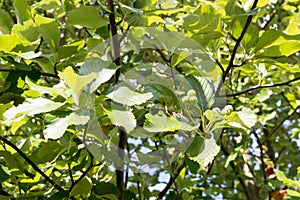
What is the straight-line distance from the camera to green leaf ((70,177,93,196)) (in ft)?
3.31

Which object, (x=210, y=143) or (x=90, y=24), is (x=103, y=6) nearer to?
(x=90, y=24)

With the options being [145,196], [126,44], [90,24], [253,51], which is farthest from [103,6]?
[145,196]

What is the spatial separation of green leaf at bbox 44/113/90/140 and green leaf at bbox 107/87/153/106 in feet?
0.19

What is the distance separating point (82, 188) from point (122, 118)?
0.37 m

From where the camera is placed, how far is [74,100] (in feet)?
2.36

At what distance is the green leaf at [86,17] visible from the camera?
0.91 m

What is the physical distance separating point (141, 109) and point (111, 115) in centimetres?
29

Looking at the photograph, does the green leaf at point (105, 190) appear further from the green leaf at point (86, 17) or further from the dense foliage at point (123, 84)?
the green leaf at point (86, 17)

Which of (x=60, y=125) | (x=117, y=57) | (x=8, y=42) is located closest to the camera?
(x=60, y=125)

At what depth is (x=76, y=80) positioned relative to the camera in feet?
2.29

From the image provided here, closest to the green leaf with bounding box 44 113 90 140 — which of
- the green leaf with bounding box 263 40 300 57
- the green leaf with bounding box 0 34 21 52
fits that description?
the green leaf with bounding box 0 34 21 52

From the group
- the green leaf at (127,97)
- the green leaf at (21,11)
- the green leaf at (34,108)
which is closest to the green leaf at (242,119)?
the green leaf at (127,97)

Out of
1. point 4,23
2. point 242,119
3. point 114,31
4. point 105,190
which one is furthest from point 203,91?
point 4,23

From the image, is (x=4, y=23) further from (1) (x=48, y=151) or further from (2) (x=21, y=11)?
(1) (x=48, y=151)
